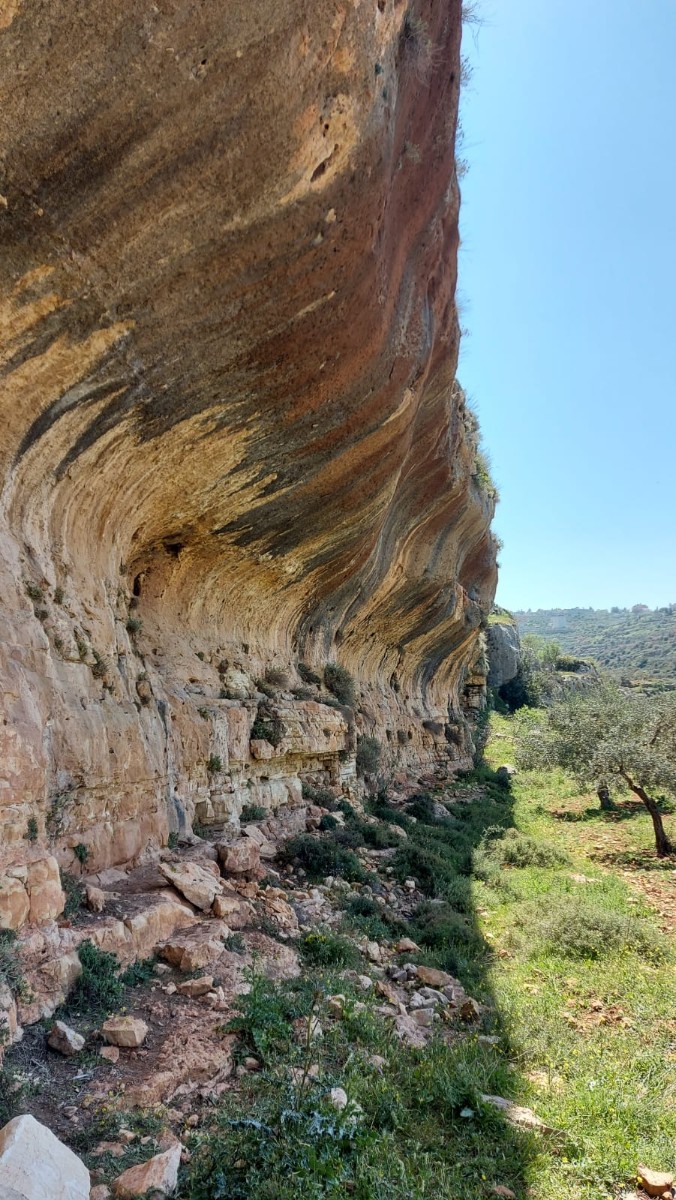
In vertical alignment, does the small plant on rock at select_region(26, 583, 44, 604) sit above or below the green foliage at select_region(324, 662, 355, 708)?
above

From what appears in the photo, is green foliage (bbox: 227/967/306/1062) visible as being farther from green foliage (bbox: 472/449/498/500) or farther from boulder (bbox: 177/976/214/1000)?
green foliage (bbox: 472/449/498/500)

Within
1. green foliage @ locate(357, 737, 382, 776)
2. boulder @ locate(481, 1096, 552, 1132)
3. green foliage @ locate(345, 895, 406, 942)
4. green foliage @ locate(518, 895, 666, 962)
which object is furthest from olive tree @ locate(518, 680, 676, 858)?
boulder @ locate(481, 1096, 552, 1132)

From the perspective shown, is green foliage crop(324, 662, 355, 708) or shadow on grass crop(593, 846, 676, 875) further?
green foliage crop(324, 662, 355, 708)

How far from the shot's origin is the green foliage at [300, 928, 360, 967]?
5250mm

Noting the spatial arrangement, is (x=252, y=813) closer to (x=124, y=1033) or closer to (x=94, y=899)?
(x=94, y=899)

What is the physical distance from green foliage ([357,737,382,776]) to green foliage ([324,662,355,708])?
4.87ft

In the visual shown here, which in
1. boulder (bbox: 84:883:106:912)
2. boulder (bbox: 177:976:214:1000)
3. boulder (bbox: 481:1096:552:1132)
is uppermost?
boulder (bbox: 84:883:106:912)

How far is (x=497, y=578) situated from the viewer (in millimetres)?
24656

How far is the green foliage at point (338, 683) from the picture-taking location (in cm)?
1284

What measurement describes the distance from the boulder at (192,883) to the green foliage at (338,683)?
7.38 m

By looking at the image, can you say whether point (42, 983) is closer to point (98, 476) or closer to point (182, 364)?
point (98, 476)

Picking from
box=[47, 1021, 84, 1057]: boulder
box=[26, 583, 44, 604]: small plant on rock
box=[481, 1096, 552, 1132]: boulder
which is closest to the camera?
box=[47, 1021, 84, 1057]: boulder

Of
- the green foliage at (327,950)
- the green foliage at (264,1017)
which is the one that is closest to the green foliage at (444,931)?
the green foliage at (327,950)

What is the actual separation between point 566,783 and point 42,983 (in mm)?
21641
